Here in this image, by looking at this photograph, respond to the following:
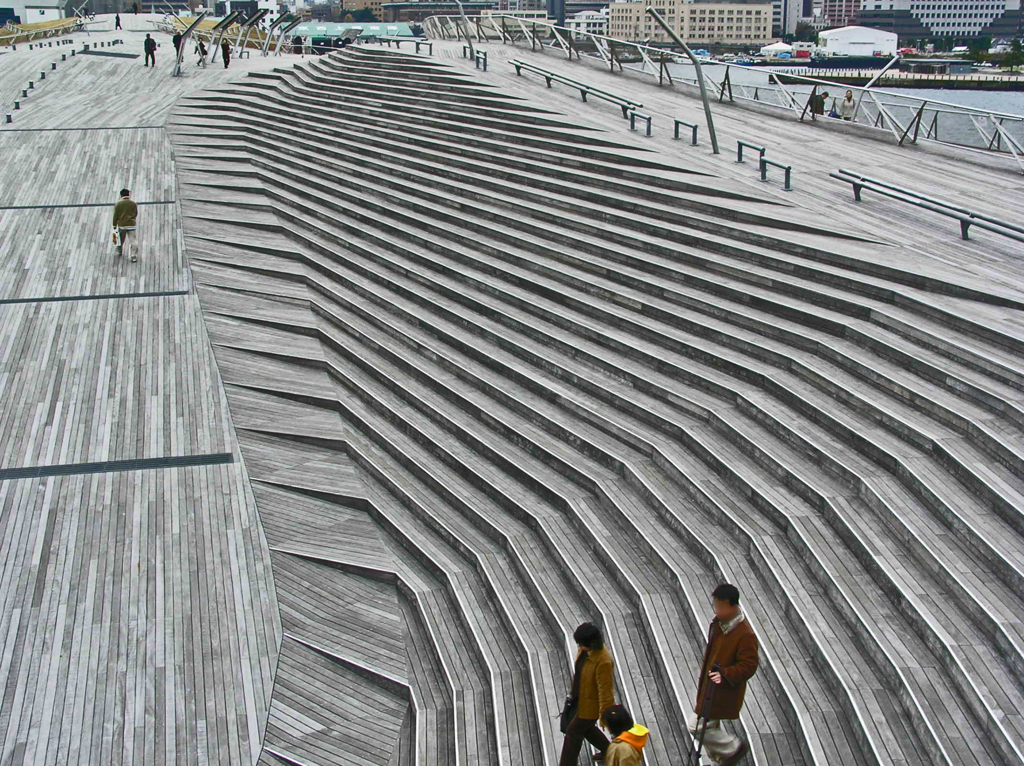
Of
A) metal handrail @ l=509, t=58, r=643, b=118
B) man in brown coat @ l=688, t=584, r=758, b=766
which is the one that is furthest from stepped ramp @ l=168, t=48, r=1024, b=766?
metal handrail @ l=509, t=58, r=643, b=118

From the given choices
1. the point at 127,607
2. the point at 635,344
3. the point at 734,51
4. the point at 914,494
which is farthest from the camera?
the point at 734,51

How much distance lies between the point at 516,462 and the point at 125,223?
8.58 metres

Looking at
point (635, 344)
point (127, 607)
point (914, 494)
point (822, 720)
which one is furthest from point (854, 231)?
point (127, 607)

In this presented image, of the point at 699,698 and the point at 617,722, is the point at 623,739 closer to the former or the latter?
the point at 617,722

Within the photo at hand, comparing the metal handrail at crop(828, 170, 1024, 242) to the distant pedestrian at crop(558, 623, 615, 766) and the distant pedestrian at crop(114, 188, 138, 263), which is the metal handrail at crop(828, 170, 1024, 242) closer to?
the distant pedestrian at crop(558, 623, 615, 766)

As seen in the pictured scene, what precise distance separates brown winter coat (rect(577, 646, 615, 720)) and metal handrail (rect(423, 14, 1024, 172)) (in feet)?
43.4

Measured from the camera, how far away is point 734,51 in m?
70.0

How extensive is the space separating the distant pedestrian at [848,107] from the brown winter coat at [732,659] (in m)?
16.0

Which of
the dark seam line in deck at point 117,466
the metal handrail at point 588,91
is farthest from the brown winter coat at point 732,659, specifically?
the metal handrail at point 588,91

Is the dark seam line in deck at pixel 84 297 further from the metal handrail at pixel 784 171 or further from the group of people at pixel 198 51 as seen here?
the group of people at pixel 198 51

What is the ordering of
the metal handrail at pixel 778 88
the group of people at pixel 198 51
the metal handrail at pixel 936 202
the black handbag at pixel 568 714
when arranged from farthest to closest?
1. the group of people at pixel 198 51
2. the metal handrail at pixel 778 88
3. the metal handrail at pixel 936 202
4. the black handbag at pixel 568 714

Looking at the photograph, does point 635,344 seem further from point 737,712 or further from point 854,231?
point 737,712

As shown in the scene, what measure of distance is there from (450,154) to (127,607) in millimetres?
11190

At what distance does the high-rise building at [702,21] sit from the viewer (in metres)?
71.6
